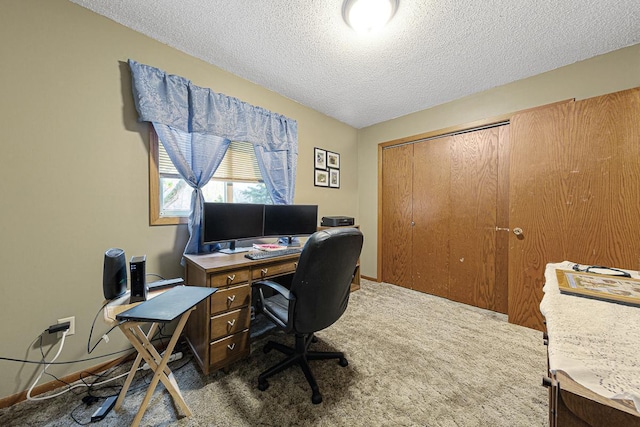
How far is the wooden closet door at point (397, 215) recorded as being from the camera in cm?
323

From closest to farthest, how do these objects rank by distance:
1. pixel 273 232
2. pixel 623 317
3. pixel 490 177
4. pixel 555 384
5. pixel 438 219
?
pixel 555 384 → pixel 623 317 → pixel 273 232 → pixel 490 177 → pixel 438 219

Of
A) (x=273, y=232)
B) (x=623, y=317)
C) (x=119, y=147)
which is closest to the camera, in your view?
(x=623, y=317)

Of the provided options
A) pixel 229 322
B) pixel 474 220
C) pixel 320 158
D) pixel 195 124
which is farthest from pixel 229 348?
pixel 474 220

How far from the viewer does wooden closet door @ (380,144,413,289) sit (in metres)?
3.23

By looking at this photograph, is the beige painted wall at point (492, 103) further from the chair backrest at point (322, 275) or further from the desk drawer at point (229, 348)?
the desk drawer at point (229, 348)

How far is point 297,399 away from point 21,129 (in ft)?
7.57

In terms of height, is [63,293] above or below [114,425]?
above

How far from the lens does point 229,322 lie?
5.18 ft

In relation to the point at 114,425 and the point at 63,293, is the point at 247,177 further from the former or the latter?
the point at 114,425

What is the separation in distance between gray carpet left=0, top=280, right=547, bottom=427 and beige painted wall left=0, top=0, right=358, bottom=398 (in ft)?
1.76

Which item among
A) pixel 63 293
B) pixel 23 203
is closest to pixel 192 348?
pixel 63 293

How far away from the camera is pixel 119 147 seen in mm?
1648

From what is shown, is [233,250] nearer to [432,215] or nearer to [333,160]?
[333,160]

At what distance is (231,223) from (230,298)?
67 cm
